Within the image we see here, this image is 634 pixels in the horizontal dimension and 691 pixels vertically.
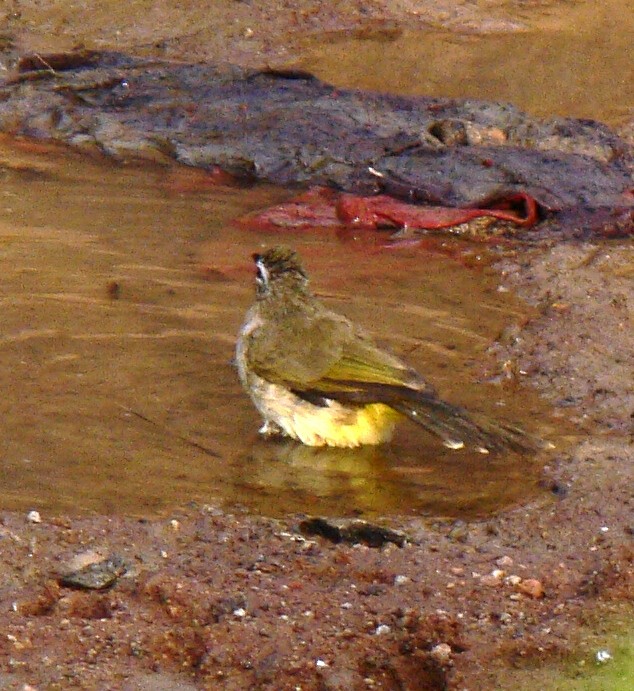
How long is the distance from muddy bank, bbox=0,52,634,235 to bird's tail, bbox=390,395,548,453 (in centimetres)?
351

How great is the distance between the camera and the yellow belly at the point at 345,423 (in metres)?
6.72

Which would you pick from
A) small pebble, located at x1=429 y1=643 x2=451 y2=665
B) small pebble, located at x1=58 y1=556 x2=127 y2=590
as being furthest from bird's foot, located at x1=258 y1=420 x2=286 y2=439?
small pebble, located at x1=429 y1=643 x2=451 y2=665

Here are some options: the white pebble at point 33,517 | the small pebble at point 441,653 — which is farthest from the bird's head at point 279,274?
the small pebble at point 441,653

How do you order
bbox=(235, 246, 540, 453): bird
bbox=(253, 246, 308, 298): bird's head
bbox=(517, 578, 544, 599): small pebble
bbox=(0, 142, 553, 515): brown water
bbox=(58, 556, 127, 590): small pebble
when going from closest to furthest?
bbox=(58, 556, 127, 590): small pebble, bbox=(517, 578, 544, 599): small pebble, bbox=(0, 142, 553, 515): brown water, bbox=(235, 246, 540, 453): bird, bbox=(253, 246, 308, 298): bird's head

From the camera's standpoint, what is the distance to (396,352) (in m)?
7.57

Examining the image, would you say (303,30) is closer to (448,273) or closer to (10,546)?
(448,273)

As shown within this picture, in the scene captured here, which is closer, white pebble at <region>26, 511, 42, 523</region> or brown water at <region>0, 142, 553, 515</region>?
white pebble at <region>26, 511, 42, 523</region>

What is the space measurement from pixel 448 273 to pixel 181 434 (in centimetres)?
278

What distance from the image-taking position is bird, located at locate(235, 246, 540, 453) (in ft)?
20.9

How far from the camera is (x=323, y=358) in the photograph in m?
6.92

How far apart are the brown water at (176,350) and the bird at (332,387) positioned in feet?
0.43

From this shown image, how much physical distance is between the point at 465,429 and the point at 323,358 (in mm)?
904

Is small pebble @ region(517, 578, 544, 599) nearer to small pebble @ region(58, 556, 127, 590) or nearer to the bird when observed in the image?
the bird

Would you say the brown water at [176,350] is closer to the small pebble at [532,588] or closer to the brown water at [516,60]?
the small pebble at [532,588]
